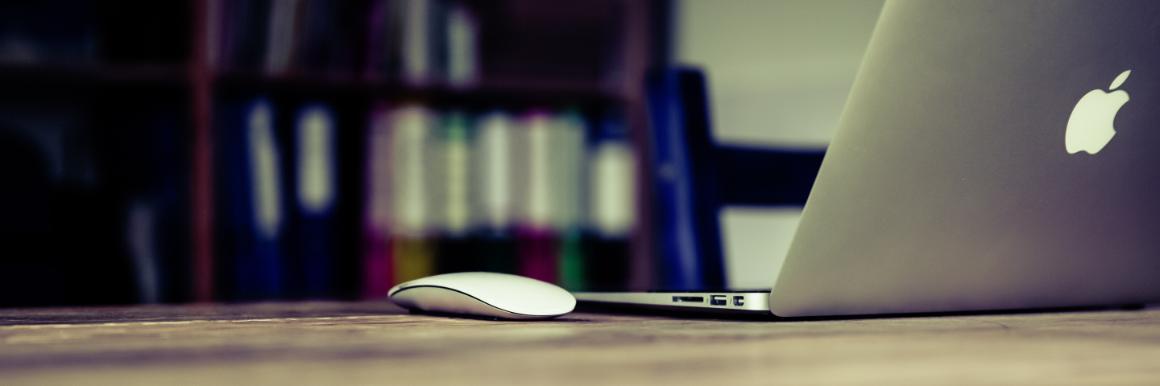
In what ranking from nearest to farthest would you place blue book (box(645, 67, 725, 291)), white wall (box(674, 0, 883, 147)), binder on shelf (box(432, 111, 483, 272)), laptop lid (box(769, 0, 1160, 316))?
laptop lid (box(769, 0, 1160, 316)) → blue book (box(645, 67, 725, 291)) → binder on shelf (box(432, 111, 483, 272)) → white wall (box(674, 0, 883, 147))

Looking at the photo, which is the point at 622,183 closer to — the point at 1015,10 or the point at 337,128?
the point at 337,128

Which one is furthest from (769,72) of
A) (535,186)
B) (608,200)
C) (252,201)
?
(252,201)

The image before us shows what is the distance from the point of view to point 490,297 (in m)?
0.68

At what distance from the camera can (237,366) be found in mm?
402

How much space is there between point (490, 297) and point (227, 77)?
152 cm

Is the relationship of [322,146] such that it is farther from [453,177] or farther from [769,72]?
[769,72]

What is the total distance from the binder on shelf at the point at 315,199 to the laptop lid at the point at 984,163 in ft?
5.02

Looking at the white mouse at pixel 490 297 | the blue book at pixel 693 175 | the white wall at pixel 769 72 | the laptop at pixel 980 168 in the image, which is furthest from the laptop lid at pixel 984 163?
the white wall at pixel 769 72

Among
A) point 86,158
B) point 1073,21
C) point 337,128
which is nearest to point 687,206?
point 1073,21

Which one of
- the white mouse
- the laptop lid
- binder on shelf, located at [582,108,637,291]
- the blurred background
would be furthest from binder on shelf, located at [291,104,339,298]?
the laptop lid

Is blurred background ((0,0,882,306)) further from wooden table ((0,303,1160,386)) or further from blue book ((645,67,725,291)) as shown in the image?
wooden table ((0,303,1160,386))

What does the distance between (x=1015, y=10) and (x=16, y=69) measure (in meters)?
1.86

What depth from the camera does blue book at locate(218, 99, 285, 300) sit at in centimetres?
200

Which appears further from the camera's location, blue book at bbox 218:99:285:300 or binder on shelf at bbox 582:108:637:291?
binder on shelf at bbox 582:108:637:291
